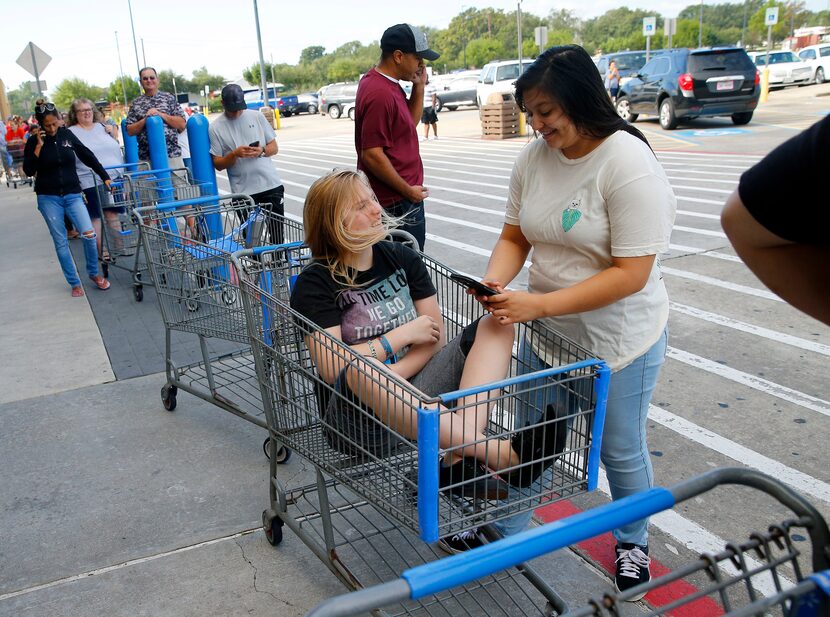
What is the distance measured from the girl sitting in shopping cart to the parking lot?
953 millimetres

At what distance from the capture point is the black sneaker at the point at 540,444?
94.4 inches

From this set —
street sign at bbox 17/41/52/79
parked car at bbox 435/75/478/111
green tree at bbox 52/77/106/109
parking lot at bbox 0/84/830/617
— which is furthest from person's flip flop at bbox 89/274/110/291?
green tree at bbox 52/77/106/109

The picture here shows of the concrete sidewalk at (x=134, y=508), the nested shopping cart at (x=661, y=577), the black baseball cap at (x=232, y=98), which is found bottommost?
the concrete sidewalk at (x=134, y=508)

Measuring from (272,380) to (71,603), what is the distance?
1221 mm

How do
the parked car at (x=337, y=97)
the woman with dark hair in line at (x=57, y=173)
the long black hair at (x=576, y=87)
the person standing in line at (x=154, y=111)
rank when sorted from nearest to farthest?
the long black hair at (x=576, y=87) < the woman with dark hair in line at (x=57, y=173) < the person standing in line at (x=154, y=111) < the parked car at (x=337, y=97)

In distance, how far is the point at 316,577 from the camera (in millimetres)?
3240

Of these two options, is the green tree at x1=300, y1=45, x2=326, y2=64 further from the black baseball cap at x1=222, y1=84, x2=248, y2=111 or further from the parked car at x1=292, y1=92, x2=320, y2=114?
the black baseball cap at x1=222, y1=84, x2=248, y2=111

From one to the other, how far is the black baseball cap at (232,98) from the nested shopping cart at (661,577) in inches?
237

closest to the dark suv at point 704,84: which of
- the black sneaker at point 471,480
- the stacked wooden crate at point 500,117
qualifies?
the stacked wooden crate at point 500,117

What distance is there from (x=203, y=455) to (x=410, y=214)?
1.89m

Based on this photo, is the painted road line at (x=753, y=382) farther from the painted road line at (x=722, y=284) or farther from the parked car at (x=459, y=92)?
the parked car at (x=459, y=92)

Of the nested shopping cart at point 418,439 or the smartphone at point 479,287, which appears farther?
the smartphone at point 479,287

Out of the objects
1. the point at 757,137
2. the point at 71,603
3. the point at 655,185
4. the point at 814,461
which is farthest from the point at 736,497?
the point at 757,137

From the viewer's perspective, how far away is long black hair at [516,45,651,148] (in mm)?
2490
